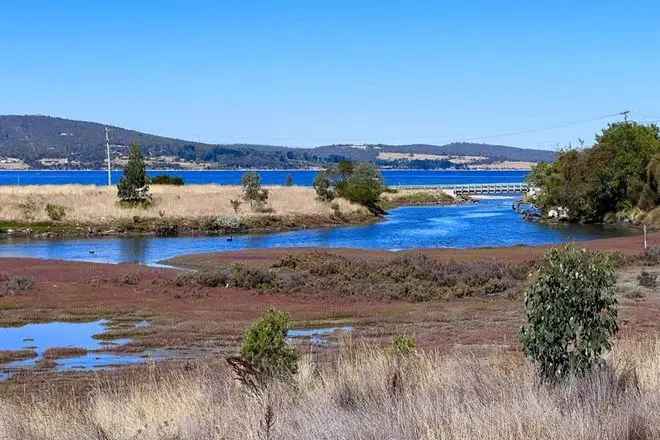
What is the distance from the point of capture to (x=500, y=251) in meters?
49.8

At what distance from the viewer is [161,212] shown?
80312 mm

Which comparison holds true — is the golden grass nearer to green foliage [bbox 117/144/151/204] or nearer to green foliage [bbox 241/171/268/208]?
green foliage [bbox 241/171/268/208]

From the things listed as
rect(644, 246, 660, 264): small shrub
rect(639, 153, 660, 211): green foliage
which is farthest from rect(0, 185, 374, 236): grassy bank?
rect(644, 246, 660, 264): small shrub

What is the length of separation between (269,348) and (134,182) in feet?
232

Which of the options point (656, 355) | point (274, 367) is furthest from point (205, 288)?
point (656, 355)

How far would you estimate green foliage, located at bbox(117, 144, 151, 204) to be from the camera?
81.3m

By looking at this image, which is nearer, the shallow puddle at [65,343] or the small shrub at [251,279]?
the shallow puddle at [65,343]

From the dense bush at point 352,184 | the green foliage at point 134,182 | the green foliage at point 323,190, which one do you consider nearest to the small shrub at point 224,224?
the green foliage at point 134,182

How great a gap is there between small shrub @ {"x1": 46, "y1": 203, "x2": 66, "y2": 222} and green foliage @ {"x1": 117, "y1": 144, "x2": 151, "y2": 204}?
243 inches

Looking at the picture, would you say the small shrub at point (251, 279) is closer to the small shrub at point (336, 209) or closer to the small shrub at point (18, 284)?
the small shrub at point (18, 284)

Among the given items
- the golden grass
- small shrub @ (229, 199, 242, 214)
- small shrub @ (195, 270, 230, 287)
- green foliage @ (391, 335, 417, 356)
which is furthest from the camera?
small shrub @ (229, 199, 242, 214)

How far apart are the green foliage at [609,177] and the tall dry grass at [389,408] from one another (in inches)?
3048

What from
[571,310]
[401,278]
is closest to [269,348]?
[571,310]

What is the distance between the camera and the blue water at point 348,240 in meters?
55.8
